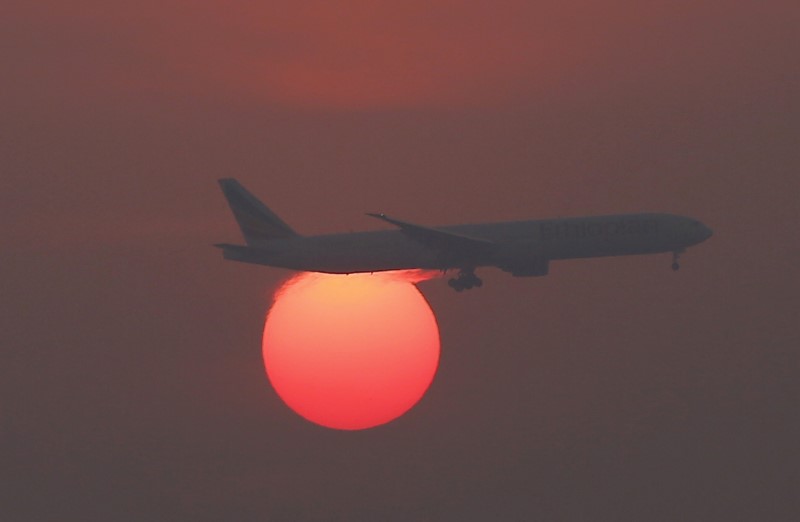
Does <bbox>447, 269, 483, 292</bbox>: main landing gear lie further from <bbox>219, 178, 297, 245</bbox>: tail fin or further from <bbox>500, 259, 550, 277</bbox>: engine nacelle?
<bbox>219, 178, 297, 245</bbox>: tail fin

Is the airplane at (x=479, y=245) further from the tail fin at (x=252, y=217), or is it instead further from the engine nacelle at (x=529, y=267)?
the tail fin at (x=252, y=217)

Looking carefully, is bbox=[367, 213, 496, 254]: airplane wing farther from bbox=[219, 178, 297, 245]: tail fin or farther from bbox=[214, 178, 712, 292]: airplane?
bbox=[219, 178, 297, 245]: tail fin

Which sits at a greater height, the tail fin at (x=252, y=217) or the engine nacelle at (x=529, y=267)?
the tail fin at (x=252, y=217)

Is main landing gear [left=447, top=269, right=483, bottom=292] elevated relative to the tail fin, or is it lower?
lower

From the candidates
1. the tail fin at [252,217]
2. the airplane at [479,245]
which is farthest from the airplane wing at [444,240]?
the tail fin at [252,217]

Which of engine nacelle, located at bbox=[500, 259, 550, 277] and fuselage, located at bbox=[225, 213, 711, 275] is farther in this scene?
engine nacelle, located at bbox=[500, 259, 550, 277]

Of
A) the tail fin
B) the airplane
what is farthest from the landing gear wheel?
the tail fin
